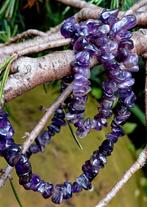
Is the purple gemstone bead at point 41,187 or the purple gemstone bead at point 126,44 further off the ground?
the purple gemstone bead at point 126,44

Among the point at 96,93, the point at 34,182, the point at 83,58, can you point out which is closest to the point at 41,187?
the point at 34,182

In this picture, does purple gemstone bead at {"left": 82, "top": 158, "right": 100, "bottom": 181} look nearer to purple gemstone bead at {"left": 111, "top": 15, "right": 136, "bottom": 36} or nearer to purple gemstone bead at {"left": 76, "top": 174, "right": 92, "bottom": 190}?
purple gemstone bead at {"left": 76, "top": 174, "right": 92, "bottom": 190}

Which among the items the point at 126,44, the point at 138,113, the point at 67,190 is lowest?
the point at 138,113

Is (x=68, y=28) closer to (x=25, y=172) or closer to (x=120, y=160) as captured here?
(x=25, y=172)

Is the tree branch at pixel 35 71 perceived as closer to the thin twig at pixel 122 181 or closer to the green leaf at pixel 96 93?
the thin twig at pixel 122 181

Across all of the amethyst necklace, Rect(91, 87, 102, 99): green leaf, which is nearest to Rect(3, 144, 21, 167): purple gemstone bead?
the amethyst necklace

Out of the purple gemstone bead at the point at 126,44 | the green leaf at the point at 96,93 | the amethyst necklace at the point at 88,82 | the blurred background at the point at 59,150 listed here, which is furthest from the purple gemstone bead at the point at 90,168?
the green leaf at the point at 96,93

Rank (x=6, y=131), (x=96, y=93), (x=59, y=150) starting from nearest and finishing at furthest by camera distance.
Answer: (x=6, y=131) < (x=59, y=150) < (x=96, y=93)

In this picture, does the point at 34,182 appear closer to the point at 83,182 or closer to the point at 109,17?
the point at 83,182
